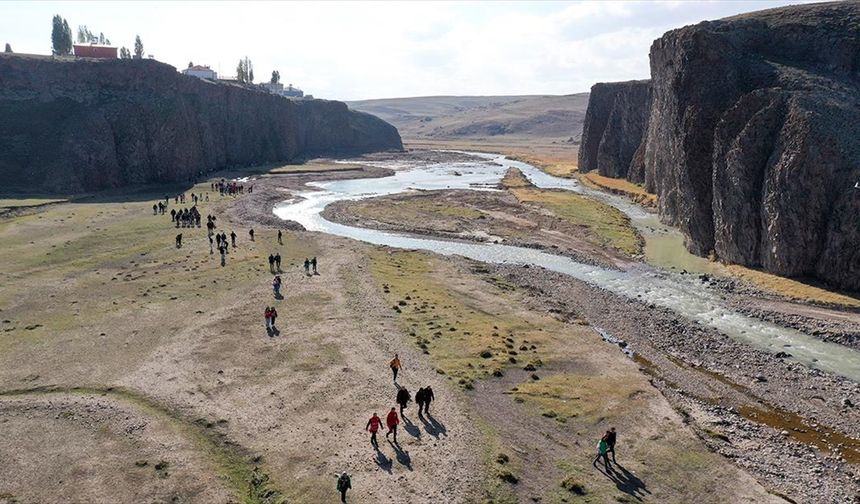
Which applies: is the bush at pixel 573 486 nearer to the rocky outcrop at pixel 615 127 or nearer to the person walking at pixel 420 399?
the person walking at pixel 420 399

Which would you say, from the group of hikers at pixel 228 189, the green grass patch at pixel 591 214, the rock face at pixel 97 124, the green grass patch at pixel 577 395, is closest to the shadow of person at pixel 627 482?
the green grass patch at pixel 577 395

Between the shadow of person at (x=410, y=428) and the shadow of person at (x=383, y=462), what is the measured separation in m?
2.25

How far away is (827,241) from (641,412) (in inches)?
1314

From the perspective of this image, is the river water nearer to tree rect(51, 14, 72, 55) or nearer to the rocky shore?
the rocky shore

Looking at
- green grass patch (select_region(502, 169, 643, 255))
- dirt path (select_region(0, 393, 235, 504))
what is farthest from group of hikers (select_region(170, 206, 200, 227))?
green grass patch (select_region(502, 169, 643, 255))

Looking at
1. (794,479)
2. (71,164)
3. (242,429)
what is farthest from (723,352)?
(71,164)

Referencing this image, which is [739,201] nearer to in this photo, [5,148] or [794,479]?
[794,479]

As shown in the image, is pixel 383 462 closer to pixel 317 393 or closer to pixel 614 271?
A: pixel 317 393

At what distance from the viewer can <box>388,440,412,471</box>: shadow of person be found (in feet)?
79.3

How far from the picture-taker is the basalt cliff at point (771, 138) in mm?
49938

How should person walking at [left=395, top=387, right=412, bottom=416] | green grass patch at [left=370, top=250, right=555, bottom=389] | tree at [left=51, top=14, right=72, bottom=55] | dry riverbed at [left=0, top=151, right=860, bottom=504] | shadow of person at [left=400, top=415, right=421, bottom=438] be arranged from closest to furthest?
dry riverbed at [left=0, top=151, right=860, bottom=504]
shadow of person at [left=400, top=415, right=421, bottom=438]
person walking at [left=395, top=387, right=412, bottom=416]
green grass patch at [left=370, top=250, right=555, bottom=389]
tree at [left=51, top=14, right=72, bottom=55]

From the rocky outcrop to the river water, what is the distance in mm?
11513

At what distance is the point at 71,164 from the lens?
98.0m

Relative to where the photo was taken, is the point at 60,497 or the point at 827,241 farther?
the point at 827,241
